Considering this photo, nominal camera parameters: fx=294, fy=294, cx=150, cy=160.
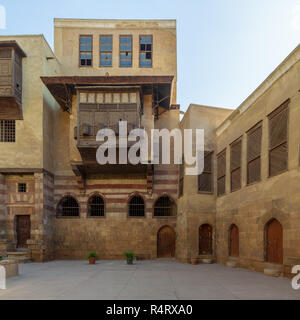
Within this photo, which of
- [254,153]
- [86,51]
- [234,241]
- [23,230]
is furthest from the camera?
[86,51]

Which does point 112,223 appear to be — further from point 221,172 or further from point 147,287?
point 147,287

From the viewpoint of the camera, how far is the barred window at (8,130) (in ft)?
65.4

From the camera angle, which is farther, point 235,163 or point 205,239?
point 205,239

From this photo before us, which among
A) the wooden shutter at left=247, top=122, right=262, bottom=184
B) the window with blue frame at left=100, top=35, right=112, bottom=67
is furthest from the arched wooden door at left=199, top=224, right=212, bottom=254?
the window with blue frame at left=100, top=35, right=112, bottom=67

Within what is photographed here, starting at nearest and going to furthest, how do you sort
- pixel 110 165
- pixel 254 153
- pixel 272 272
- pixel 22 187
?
pixel 272 272
pixel 254 153
pixel 110 165
pixel 22 187

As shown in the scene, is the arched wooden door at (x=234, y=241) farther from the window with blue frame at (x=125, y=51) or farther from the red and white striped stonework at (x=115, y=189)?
the window with blue frame at (x=125, y=51)

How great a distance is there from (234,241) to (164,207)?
6.37 m

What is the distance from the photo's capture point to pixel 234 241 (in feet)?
55.1

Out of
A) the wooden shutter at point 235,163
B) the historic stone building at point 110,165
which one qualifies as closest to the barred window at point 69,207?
the historic stone building at point 110,165

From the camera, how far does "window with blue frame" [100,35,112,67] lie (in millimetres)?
23875

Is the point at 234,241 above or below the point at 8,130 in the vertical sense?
below

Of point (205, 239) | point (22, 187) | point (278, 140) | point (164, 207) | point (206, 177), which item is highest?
point (278, 140)

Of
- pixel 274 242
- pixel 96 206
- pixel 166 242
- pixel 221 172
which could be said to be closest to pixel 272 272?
pixel 274 242
